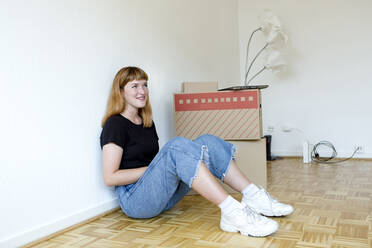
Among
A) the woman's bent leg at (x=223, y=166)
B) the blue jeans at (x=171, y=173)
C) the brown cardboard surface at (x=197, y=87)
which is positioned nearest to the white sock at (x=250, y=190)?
the woman's bent leg at (x=223, y=166)

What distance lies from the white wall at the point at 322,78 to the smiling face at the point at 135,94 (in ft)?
7.22

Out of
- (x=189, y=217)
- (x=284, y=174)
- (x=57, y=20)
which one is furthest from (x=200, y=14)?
(x=189, y=217)

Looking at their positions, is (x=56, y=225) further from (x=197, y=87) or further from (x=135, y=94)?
(x=197, y=87)

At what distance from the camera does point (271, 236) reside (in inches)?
59.8

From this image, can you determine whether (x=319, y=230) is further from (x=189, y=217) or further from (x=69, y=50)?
(x=69, y=50)

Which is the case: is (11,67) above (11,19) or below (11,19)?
below

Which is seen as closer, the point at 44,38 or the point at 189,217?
the point at 44,38

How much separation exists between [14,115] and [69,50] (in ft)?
1.42

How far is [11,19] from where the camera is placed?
1470 mm

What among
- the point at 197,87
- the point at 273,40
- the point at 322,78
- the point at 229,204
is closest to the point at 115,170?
the point at 229,204

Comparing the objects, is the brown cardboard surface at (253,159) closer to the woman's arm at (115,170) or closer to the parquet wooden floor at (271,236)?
the parquet wooden floor at (271,236)

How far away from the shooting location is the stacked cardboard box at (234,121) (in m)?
2.30

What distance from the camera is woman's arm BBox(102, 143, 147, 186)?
5.63 feet

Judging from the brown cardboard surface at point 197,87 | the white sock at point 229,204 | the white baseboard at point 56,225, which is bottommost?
the white baseboard at point 56,225
